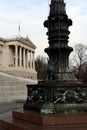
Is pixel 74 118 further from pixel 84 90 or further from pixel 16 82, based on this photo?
pixel 16 82

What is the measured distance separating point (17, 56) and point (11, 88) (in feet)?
129

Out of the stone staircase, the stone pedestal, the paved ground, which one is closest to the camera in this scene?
the stone pedestal


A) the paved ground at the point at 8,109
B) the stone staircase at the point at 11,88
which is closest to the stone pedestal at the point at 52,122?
the paved ground at the point at 8,109

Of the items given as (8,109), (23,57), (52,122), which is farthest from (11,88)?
(23,57)

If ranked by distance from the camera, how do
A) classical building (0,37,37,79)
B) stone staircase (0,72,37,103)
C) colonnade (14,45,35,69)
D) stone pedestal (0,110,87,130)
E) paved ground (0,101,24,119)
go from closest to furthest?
stone pedestal (0,110,87,130), paved ground (0,101,24,119), stone staircase (0,72,37,103), classical building (0,37,37,79), colonnade (14,45,35,69)

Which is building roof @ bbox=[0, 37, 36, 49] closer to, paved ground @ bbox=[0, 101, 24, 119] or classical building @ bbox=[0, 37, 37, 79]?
classical building @ bbox=[0, 37, 37, 79]

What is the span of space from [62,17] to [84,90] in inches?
98.0

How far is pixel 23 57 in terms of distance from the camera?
85.8 meters

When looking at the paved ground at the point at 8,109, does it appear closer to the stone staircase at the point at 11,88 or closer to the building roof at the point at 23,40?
the stone staircase at the point at 11,88

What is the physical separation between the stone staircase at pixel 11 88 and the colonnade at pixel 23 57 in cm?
3455

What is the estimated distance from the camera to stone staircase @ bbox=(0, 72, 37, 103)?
136ft

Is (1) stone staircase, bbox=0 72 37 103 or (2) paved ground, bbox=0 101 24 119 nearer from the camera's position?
(2) paved ground, bbox=0 101 24 119

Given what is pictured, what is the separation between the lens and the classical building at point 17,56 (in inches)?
3157

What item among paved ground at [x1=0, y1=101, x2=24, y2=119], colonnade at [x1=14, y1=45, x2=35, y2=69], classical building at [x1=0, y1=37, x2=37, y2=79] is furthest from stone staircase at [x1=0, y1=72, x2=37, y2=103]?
colonnade at [x1=14, y1=45, x2=35, y2=69]
